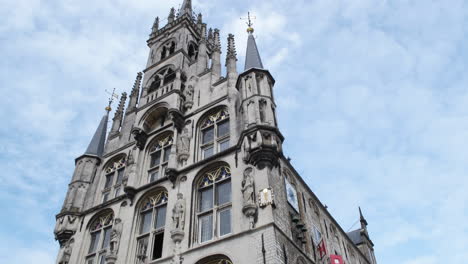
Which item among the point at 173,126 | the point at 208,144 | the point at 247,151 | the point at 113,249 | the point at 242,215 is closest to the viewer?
the point at 242,215

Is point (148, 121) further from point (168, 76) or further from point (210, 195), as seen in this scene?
point (210, 195)

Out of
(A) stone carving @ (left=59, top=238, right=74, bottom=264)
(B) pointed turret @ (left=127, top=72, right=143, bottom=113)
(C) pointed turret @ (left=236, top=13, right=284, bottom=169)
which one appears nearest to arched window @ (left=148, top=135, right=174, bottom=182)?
(C) pointed turret @ (left=236, top=13, right=284, bottom=169)

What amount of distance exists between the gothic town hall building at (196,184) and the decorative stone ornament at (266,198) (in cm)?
5

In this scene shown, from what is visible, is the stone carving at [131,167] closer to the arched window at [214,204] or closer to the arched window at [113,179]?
the arched window at [113,179]

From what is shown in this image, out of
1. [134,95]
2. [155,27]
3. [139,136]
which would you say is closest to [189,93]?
[139,136]

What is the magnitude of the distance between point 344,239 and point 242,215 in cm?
1343

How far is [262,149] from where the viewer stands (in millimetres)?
18125

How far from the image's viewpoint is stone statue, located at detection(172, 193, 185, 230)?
734 inches

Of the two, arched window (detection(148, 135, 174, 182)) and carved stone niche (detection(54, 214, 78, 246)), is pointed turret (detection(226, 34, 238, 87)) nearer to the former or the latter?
arched window (detection(148, 135, 174, 182))

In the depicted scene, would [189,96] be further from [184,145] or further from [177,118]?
[184,145]

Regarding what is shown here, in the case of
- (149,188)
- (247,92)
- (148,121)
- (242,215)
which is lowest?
(242,215)

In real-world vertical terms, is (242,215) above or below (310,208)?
below

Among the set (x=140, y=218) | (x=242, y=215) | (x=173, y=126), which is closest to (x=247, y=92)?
(x=173, y=126)

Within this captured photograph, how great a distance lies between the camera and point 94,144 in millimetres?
28047
